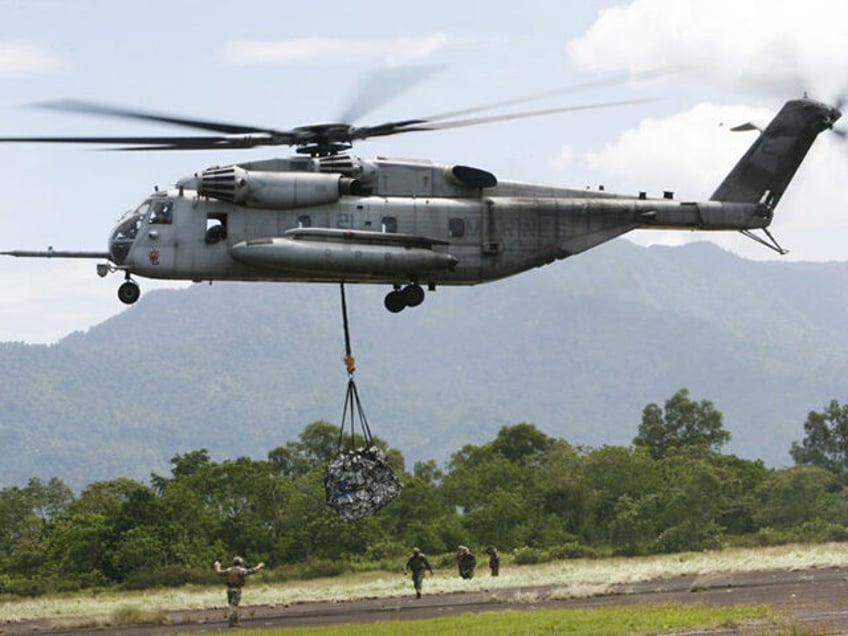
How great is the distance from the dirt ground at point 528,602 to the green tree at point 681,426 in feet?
251

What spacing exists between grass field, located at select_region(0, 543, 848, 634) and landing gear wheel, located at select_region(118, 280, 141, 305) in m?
9.83

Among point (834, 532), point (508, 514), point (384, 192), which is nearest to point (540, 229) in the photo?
point (384, 192)

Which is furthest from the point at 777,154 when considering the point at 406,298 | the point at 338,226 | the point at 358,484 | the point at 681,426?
the point at 681,426

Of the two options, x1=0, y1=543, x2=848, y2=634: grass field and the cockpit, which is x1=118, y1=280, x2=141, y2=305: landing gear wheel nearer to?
the cockpit

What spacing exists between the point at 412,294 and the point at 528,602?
8.89 metres

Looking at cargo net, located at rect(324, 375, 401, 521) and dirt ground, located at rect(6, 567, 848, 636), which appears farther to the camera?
cargo net, located at rect(324, 375, 401, 521)

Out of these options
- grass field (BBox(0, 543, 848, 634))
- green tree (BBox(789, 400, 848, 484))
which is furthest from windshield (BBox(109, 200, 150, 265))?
green tree (BBox(789, 400, 848, 484))

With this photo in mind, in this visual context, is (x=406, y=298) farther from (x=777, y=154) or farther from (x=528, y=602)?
(x=777, y=154)

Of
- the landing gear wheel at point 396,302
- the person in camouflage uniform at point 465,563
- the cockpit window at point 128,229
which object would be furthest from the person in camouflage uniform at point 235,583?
the person in camouflage uniform at point 465,563

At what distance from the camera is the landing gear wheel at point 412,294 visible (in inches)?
1501

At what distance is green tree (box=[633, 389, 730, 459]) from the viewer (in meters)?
122

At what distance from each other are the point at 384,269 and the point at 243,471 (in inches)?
1664

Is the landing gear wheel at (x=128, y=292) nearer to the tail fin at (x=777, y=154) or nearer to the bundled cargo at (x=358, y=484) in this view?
the bundled cargo at (x=358, y=484)

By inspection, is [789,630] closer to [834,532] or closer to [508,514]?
[834,532]
